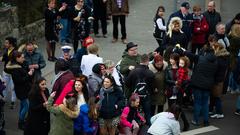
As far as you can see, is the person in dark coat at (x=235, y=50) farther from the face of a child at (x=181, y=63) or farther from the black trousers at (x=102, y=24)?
the black trousers at (x=102, y=24)

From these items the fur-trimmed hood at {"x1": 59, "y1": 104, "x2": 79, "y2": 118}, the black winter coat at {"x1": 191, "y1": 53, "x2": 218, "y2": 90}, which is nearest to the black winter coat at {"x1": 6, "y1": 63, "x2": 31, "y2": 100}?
the fur-trimmed hood at {"x1": 59, "y1": 104, "x2": 79, "y2": 118}

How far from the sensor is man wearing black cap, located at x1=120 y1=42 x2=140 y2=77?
1134 cm

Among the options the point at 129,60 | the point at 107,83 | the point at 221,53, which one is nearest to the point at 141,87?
the point at 129,60

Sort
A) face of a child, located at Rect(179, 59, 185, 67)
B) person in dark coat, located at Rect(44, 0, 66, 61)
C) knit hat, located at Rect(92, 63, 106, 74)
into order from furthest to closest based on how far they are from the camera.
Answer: person in dark coat, located at Rect(44, 0, 66, 61) → face of a child, located at Rect(179, 59, 185, 67) → knit hat, located at Rect(92, 63, 106, 74)

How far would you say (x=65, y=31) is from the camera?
15836 mm

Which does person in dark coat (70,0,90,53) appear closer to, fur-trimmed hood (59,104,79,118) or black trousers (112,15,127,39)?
black trousers (112,15,127,39)

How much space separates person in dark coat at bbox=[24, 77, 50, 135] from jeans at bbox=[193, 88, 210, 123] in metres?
3.22

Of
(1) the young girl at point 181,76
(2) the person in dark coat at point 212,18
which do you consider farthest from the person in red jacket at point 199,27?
(1) the young girl at point 181,76

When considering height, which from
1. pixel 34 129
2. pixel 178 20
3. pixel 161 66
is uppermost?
pixel 178 20

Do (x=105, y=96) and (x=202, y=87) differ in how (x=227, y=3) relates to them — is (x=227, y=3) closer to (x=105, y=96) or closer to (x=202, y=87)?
(x=202, y=87)

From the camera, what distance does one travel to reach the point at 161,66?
1120cm

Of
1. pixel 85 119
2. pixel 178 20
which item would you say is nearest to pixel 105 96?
pixel 85 119

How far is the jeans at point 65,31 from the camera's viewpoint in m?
15.4

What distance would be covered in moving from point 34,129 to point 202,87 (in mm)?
3471
